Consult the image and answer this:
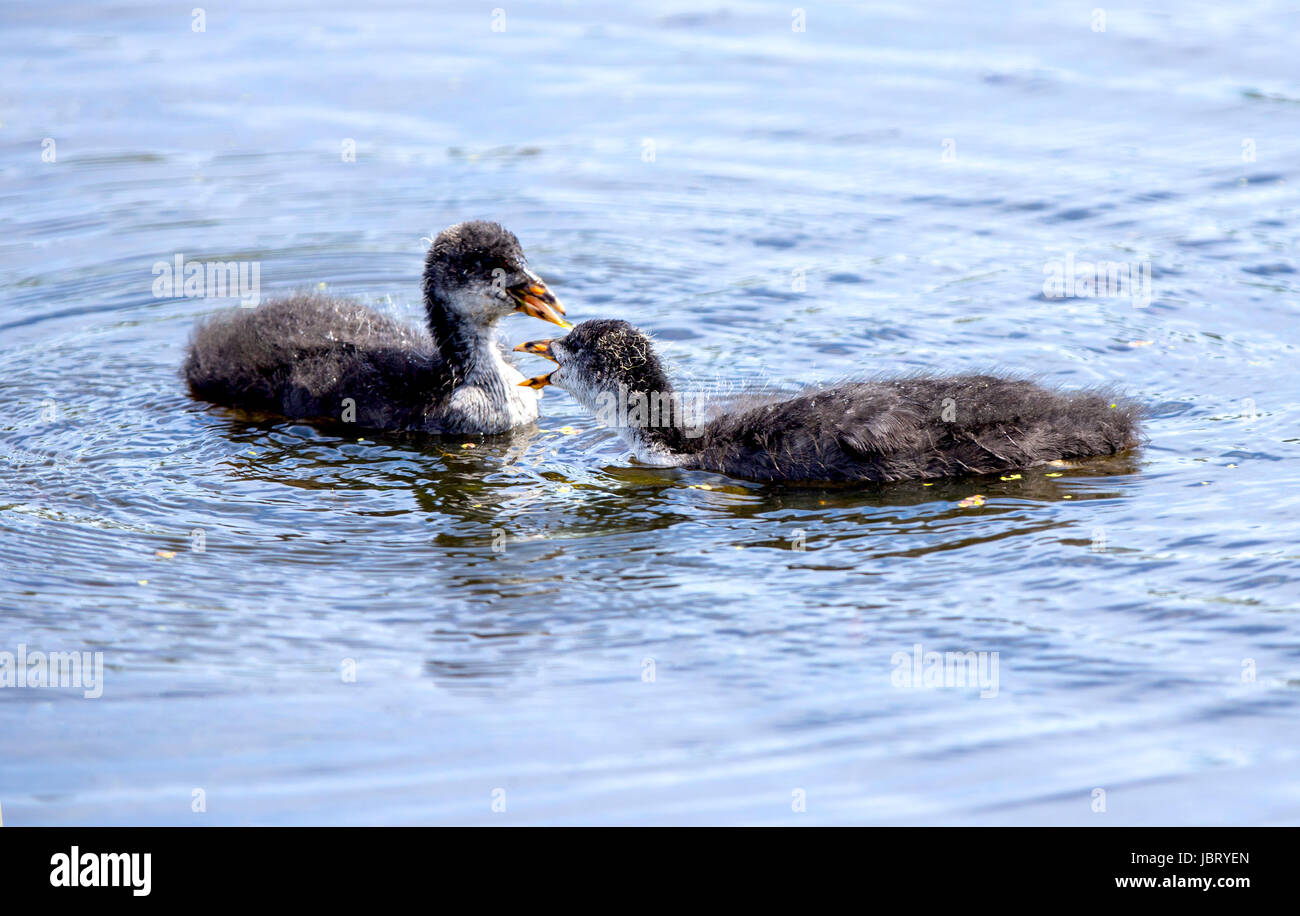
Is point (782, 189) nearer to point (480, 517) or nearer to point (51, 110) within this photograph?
point (480, 517)

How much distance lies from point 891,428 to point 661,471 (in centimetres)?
153

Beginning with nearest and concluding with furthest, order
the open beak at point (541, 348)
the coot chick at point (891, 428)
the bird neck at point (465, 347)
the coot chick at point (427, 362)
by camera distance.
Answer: the coot chick at point (891, 428) → the open beak at point (541, 348) → the coot chick at point (427, 362) → the bird neck at point (465, 347)

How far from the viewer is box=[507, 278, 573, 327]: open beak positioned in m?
10.4

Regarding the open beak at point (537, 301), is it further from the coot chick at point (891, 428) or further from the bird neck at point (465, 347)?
the coot chick at point (891, 428)

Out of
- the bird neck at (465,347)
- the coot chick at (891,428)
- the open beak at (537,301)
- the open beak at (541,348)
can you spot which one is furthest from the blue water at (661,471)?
the open beak at (537,301)

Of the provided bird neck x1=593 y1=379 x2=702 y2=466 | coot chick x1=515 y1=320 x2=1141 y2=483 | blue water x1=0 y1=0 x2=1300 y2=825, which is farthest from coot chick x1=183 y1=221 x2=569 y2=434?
coot chick x1=515 y1=320 x2=1141 y2=483

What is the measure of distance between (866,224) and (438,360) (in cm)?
438

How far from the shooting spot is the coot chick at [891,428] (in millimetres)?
8922

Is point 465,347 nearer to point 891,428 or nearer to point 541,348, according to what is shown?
point 541,348

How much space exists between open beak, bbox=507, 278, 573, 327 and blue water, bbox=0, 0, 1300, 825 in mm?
780

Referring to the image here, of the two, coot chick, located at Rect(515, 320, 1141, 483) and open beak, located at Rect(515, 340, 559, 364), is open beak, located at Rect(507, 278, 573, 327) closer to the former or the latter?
open beak, located at Rect(515, 340, 559, 364)

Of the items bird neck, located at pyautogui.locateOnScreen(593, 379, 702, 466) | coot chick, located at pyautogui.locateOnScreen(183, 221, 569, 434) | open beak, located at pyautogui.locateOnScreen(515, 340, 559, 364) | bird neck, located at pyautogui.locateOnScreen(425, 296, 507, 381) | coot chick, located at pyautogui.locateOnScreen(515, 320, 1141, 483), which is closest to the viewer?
coot chick, located at pyautogui.locateOnScreen(515, 320, 1141, 483)
